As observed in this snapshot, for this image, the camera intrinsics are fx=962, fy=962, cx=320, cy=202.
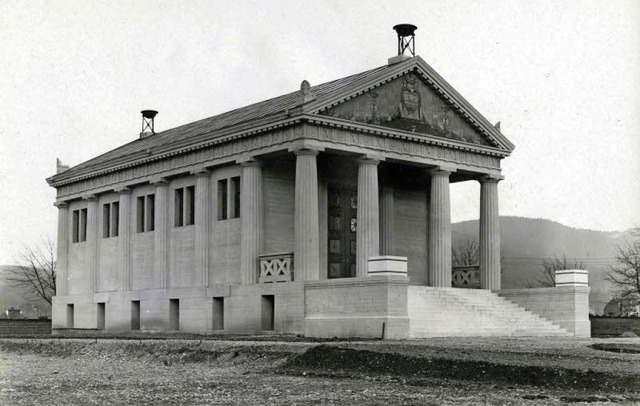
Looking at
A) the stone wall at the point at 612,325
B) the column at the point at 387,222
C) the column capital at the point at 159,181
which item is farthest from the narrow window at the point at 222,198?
the stone wall at the point at 612,325

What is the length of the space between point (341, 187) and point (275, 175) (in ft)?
13.8

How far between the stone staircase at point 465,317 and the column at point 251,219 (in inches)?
291

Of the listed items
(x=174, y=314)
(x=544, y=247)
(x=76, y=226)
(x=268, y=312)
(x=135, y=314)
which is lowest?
(x=135, y=314)

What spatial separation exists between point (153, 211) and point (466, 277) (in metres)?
16.5

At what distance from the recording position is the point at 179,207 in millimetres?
47844

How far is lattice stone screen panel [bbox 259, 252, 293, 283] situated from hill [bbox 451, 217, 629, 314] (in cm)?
10472

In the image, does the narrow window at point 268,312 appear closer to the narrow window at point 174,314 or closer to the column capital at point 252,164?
the column capital at point 252,164

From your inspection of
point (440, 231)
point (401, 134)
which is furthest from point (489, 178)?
point (401, 134)

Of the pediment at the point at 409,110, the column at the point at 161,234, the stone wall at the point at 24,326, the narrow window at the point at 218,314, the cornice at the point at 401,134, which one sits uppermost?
the pediment at the point at 409,110

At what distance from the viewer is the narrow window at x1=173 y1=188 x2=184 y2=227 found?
4762cm

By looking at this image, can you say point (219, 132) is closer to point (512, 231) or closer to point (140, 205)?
point (140, 205)

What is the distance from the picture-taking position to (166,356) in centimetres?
2961

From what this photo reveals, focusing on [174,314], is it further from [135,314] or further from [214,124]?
[214,124]

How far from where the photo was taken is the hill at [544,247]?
151250 millimetres
